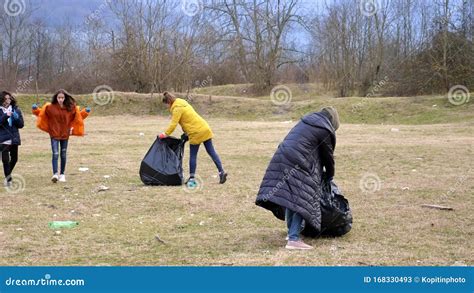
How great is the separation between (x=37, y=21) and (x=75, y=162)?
3580cm

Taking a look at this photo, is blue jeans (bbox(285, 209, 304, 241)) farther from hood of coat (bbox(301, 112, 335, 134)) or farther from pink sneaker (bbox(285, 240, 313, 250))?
hood of coat (bbox(301, 112, 335, 134))

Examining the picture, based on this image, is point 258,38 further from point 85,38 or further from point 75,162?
point 75,162

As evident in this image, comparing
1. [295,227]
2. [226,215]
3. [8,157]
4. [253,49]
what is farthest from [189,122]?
[253,49]

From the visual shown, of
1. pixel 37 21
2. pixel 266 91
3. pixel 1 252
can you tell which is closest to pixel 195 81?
pixel 266 91

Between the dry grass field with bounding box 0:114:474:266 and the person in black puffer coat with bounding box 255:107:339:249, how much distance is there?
1.13ft

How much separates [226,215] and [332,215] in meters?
1.99

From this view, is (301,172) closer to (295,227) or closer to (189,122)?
(295,227)

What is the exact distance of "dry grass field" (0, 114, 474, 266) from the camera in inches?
217

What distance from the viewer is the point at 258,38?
143 ft

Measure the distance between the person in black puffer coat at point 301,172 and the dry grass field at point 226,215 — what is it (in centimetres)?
35

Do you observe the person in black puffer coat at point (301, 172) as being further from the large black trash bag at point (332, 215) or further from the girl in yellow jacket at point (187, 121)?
the girl in yellow jacket at point (187, 121)

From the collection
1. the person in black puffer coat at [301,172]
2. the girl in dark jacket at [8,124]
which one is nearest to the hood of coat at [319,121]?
the person in black puffer coat at [301,172]

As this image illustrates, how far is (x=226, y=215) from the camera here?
7.57 metres

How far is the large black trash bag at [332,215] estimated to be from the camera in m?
5.93
